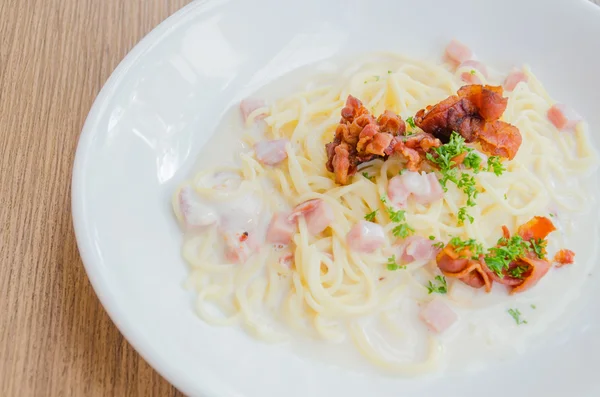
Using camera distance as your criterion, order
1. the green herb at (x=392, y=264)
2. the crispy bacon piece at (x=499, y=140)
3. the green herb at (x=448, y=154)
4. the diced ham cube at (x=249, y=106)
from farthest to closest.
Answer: the diced ham cube at (x=249, y=106) < the crispy bacon piece at (x=499, y=140) < the green herb at (x=448, y=154) < the green herb at (x=392, y=264)

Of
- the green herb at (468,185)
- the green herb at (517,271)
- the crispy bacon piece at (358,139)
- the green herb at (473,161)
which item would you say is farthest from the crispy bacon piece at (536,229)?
the crispy bacon piece at (358,139)

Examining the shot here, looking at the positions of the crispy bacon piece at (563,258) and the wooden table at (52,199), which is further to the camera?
the crispy bacon piece at (563,258)

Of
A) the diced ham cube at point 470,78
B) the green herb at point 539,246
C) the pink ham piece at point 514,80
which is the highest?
the pink ham piece at point 514,80

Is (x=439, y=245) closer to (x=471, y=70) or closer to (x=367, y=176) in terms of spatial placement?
(x=367, y=176)

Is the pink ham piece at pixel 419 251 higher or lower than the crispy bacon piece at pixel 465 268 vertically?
lower

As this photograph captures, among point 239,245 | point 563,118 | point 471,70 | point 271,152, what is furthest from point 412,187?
point 563,118

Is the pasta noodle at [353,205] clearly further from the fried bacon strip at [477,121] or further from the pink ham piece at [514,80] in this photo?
the fried bacon strip at [477,121]

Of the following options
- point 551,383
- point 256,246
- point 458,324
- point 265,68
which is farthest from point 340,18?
point 551,383

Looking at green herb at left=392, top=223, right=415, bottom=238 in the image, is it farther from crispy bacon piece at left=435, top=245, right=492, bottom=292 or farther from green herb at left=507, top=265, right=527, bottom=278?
green herb at left=507, top=265, right=527, bottom=278
